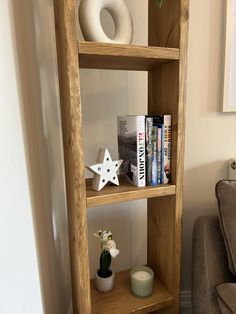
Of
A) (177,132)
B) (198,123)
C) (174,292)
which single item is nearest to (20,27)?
(177,132)

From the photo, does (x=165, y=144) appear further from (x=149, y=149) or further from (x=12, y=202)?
(x=12, y=202)

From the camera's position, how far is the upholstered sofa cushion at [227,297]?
0.85m

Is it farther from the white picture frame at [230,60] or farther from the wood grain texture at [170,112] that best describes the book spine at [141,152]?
the white picture frame at [230,60]

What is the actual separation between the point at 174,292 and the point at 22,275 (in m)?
0.64

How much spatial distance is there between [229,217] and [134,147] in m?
0.48

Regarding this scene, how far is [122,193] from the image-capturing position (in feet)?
2.84

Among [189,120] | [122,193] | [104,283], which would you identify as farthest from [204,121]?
[104,283]

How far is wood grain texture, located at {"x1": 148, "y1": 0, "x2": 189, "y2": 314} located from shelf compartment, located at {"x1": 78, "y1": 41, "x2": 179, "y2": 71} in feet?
0.20

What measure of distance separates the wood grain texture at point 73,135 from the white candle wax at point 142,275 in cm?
27

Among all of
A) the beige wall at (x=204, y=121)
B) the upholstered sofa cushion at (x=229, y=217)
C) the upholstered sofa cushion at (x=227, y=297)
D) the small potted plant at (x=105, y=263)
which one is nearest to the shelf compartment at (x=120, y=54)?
the beige wall at (x=204, y=121)

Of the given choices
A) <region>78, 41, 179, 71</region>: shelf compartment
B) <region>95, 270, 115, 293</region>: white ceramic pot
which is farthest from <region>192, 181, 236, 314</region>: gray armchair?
<region>78, 41, 179, 71</region>: shelf compartment

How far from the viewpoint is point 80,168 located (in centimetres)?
79

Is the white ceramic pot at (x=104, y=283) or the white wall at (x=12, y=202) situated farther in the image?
the white ceramic pot at (x=104, y=283)

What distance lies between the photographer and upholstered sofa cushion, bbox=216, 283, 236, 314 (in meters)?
0.85
